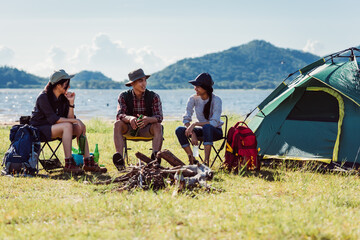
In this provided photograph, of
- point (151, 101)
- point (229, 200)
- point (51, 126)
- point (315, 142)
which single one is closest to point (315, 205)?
point (229, 200)

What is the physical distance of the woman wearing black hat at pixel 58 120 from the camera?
18.9ft

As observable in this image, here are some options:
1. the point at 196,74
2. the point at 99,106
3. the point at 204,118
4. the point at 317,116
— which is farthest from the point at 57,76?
the point at 196,74

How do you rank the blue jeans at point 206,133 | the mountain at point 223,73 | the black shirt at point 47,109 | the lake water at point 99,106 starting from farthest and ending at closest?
the mountain at point 223,73 → the lake water at point 99,106 → the blue jeans at point 206,133 → the black shirt at point 47,109

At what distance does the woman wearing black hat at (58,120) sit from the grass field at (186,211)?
0.69 m

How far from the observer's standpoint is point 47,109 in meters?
5.76

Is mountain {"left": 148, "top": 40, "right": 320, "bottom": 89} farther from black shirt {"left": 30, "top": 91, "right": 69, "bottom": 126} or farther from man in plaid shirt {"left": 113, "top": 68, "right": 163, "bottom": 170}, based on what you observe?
black shirt {"left": 30, "top": 91, "right": 69, "bottom": 126}

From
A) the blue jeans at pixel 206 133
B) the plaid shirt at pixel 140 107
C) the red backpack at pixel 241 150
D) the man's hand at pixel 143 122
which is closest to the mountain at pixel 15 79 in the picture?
the plaid shirt at pixel 140 107

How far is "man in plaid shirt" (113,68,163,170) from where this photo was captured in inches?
235

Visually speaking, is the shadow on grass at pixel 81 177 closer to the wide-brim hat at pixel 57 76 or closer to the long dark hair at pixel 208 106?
the wide-brim hat at pixel 57 76

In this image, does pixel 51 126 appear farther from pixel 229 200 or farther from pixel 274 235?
pixel 274 235

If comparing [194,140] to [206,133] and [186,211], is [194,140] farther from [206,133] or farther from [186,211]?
[186,211]

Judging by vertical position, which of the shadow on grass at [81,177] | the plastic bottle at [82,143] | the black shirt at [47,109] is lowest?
the shadow on grass at [81,177]

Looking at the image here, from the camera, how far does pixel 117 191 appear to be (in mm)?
4469

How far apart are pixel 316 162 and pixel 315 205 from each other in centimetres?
231
